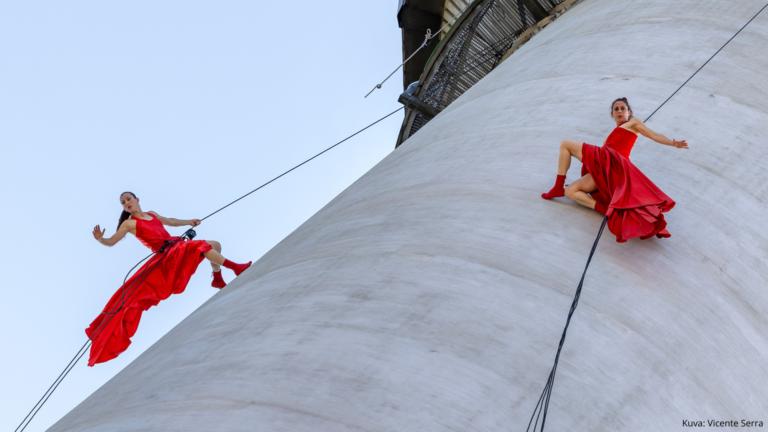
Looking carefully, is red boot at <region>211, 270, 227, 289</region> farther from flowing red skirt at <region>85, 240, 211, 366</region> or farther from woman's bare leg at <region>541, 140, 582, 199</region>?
woman's bare leg at <region>541, 140, 582, 199</region>

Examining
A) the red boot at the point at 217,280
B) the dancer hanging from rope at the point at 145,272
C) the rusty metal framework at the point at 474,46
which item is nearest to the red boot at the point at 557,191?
the dancer hanging from rope at the point at 145,272

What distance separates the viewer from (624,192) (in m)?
3.29

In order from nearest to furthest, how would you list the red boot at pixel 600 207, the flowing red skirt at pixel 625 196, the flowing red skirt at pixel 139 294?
the flowing red skirt at pixel 625 196
the red boot at pixel 600 207
the flowing red skirt at pixel 139 294

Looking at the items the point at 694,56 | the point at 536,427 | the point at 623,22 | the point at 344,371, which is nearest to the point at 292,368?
the point at 344,371

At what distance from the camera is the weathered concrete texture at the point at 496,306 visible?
7.39ft

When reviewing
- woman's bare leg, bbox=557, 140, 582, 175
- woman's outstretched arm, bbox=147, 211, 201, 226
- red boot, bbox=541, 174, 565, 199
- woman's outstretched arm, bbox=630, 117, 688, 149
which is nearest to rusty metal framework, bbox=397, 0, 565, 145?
woman's outstretched arm, bbox=147, 211, 201, 226

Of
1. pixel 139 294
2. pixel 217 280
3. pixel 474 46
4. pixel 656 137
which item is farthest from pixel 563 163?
pixel 474 46

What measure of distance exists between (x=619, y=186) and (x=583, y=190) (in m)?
0.20

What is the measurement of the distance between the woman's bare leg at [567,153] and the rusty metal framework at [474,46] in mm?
7171

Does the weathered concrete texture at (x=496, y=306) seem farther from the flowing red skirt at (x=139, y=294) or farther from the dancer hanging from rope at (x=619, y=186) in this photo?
the flowing red skirt at (x=139, y=294)

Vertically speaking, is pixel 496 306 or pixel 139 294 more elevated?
pixel 496 306

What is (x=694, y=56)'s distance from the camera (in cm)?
492

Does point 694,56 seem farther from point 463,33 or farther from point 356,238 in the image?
point 463,33

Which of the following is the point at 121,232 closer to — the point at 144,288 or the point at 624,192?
the point at 144,288
